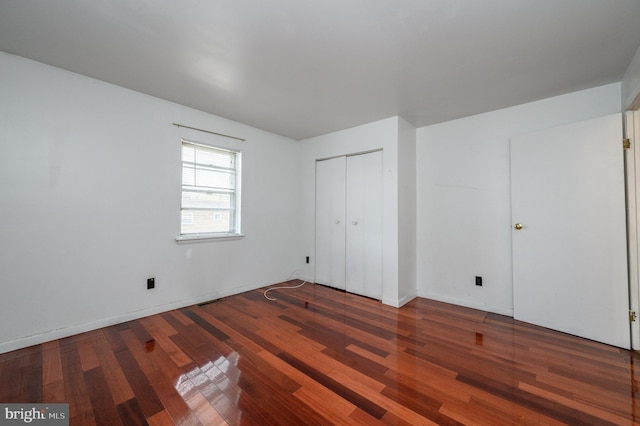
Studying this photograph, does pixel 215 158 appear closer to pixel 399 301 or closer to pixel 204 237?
pixel 204 237

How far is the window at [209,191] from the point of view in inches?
125

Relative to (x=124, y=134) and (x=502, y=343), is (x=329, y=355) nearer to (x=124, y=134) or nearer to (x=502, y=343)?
(x=502, y=343)

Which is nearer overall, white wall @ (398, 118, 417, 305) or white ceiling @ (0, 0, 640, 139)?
white ceiling @ (0, 0, 640, 139)

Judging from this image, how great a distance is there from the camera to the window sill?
3054 mm

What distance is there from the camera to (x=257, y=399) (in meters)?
1.58

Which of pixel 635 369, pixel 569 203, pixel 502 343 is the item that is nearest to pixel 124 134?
pixel 502 343

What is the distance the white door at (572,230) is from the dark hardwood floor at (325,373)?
234 mm

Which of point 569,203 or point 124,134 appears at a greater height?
point 124,134

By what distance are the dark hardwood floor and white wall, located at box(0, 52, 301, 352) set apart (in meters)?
0.31

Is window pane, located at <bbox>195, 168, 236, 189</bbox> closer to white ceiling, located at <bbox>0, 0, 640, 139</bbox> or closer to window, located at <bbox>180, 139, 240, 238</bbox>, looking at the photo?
window, located at <bbox>180, 139, 240, 238</bbox>

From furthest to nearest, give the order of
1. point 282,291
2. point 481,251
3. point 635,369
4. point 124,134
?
point 282,291, point 481,251, point 124,134, point 635,369

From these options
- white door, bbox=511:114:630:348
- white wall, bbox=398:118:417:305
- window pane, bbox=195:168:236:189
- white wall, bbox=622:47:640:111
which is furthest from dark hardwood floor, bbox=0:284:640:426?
white wall, bbox=622:47:640:111

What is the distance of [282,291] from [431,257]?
2190 mm

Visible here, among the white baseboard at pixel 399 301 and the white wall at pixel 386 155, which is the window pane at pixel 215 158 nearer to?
the white wall at pixel 386 155
